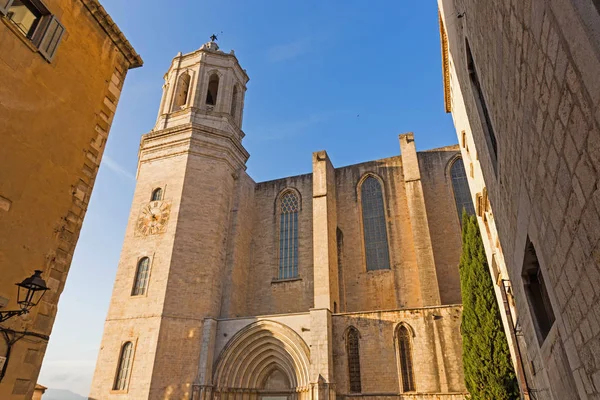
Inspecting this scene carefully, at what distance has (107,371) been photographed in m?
14.0

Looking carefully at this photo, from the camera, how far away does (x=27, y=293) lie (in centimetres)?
475

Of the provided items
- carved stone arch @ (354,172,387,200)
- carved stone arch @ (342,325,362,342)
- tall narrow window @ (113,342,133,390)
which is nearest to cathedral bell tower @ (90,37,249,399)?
tall narrow window @ (113,342,133,390)

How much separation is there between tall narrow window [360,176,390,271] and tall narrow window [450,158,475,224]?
3294mm

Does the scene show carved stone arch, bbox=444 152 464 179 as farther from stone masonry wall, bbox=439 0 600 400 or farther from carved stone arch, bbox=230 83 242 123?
stone masonry wall, bbox=439 0 600 400

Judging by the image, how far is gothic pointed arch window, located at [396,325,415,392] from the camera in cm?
1270

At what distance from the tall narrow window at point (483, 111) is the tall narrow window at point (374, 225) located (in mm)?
12577

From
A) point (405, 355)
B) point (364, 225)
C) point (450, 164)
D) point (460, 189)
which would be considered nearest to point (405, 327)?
point (405, 355)

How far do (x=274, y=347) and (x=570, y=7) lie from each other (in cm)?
1475

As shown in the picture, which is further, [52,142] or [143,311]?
[143,311]

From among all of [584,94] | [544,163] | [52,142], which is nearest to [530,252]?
[544,163]

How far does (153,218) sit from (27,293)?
39.0 feet

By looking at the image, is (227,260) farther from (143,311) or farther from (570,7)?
(570,7)

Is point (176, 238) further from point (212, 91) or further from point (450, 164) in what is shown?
point (450, 164)

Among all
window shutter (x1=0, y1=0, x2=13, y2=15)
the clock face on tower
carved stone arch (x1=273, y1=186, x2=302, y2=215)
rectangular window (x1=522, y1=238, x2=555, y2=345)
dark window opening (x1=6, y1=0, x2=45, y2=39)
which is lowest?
rectangular window (x1=522, y1=238, x2=555, y2=345)
